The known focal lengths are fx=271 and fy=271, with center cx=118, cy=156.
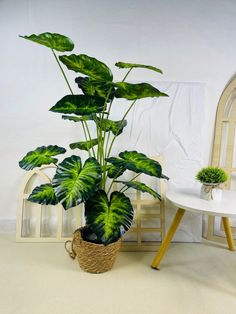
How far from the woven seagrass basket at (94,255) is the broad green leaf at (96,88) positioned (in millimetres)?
1005

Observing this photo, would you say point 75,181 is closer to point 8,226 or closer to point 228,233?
point 8,226

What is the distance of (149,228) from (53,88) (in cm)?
150

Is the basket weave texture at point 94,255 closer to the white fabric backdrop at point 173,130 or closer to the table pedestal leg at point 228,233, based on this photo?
the white fabric backdrop at point 173,130

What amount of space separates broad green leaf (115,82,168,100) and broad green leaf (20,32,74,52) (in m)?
0.40

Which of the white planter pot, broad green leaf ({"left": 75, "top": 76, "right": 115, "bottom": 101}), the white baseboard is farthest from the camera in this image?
the white baseboard

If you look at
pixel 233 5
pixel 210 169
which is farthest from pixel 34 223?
pixel 233 5

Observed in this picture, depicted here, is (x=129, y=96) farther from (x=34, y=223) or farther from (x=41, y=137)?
(x=34, y=223)

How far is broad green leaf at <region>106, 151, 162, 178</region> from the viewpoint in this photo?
67.4 inches

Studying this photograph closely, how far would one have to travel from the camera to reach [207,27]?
2352 mm

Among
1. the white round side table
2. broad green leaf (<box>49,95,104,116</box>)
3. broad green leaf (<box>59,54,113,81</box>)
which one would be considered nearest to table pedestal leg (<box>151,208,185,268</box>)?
the white round side table

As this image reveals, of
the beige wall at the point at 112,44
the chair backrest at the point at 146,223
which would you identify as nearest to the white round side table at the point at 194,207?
the chair backrest at the point at 146,223

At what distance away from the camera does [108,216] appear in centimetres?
175

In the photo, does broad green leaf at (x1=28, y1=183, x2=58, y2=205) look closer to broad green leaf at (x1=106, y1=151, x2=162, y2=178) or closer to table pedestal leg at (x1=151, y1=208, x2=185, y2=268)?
broad green leaf at (x1=106, y1=151, x2=162, y2=178)

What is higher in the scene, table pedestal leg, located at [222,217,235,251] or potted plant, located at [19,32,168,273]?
potted plant, located at [19,32,168,273]
